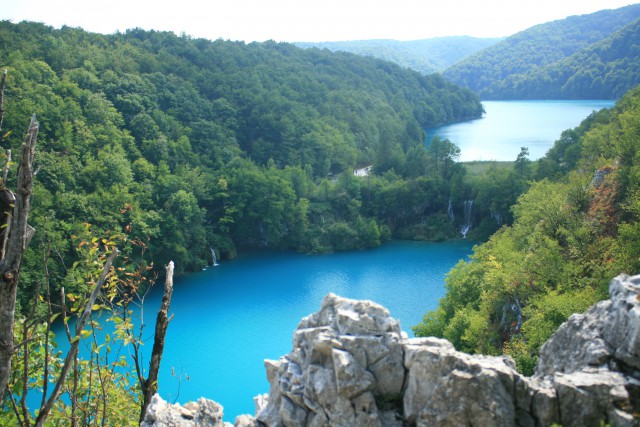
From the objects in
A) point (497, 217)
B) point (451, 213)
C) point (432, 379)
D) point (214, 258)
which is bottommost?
point (497, 217)

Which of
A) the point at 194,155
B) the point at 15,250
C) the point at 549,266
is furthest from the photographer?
the point at 194,155

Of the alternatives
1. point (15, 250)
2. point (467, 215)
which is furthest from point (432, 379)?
point (467, 215)

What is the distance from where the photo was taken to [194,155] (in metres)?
59.1

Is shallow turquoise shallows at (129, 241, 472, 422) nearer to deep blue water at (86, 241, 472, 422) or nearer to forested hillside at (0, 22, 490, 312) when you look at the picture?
deep blue water at (86, 241, 472, 422)

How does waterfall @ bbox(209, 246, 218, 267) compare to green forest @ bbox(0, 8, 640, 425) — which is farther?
waterfall @ bbox(209, 246, 218, 267)

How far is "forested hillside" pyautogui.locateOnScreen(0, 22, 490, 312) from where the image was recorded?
145 feet

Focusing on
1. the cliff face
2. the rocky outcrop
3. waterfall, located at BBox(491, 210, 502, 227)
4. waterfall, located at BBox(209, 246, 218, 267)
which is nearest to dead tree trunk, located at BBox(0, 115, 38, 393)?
the rocky outcrop

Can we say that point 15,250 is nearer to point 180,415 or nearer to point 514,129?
point 180,415

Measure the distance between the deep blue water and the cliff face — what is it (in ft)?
50.0

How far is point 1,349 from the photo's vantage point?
197 inches

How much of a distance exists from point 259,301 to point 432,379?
3268 centimetres

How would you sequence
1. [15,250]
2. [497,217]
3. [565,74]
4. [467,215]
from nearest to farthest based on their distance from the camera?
[15,250] → [497,217] → [467,215] → [565,74]

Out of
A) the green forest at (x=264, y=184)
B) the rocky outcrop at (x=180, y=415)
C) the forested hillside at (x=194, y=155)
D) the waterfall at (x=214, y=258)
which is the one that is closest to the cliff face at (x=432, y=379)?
the rocky outcrop at (x=180, y=415)

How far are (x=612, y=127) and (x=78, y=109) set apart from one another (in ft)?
141
